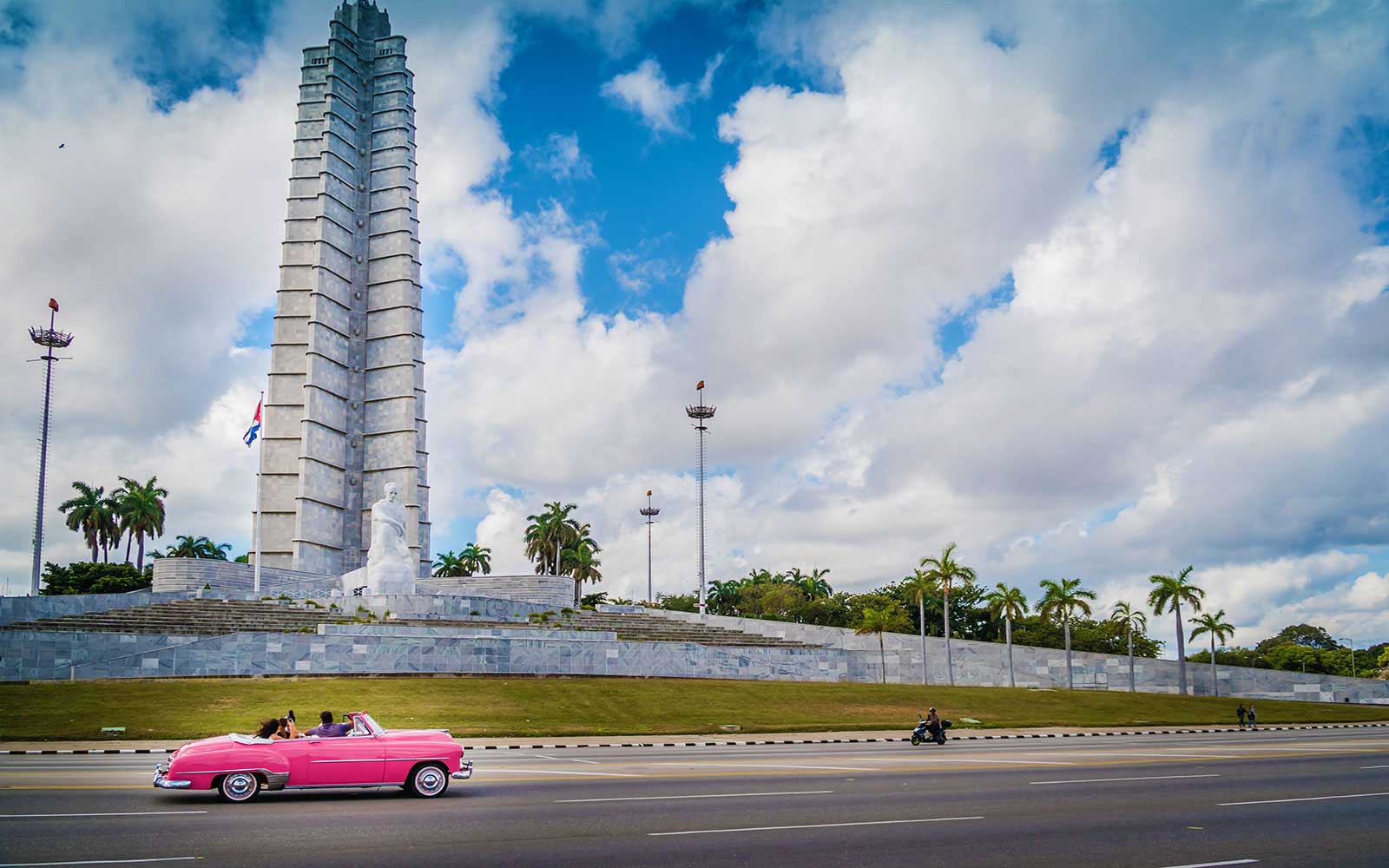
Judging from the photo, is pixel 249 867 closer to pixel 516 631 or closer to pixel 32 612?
pixel 516 631

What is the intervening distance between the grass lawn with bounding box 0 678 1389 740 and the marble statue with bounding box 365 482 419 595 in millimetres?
16433

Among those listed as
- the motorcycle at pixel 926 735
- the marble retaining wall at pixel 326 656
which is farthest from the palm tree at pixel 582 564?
the motorcycle at pixel 926 735

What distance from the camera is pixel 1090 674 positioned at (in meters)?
66.0

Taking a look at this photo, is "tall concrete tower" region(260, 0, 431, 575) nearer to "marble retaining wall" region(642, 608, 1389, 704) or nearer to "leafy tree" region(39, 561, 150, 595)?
"leafy tree" region(39, 561, 150, 595)

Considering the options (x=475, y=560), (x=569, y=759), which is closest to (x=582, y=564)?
(x=475, y=560)

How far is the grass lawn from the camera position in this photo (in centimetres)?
3181

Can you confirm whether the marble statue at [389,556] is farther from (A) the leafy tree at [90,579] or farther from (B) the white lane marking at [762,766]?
(B) the white lane marking at [762,766]

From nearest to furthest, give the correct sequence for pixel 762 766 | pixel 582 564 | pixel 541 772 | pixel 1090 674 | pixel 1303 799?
pixel 1303 799 → pixel 541 772 → pixel 762 766 → pixel 1090 674 → pixel 582 564

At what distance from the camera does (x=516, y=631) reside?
52094 millimetres

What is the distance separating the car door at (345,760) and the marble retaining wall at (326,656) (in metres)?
29.2

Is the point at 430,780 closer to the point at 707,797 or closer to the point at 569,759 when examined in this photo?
the point at 707,797

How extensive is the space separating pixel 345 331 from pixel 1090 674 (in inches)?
2379

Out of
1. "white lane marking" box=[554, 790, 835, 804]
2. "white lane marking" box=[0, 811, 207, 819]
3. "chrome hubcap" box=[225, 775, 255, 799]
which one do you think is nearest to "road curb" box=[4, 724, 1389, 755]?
"chrome hubcap" box=[225, 775, 255, 799]

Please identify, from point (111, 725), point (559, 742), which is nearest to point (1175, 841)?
point (559, 742)
